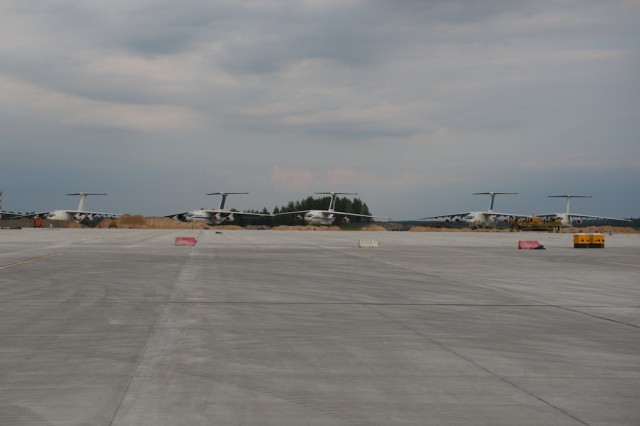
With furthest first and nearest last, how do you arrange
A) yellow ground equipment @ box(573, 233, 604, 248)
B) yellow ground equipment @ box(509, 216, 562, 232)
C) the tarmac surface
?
1. yellow ground equipment @ box(509, 216, 562, 232)
2. yellow ground equipment @ box(573, 233, 604, 248)
3. the tarmac surface

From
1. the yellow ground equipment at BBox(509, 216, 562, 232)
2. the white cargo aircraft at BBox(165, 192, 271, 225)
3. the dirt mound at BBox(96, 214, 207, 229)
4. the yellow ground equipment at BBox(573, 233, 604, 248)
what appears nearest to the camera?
the yellow ground equipment at BBox(573, 233, 604, 248)

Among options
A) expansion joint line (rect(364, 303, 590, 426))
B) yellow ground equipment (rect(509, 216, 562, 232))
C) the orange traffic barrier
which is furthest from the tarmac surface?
yellow ground equipment (rect(509, 216, 562, 232))

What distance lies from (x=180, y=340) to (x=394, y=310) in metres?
4.61

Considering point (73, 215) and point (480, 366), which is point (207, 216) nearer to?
point (73, 215)

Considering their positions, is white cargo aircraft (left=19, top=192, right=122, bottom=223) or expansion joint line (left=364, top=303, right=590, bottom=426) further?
white cargo aircraft (left=19, top=192, right=122, bottom=223)

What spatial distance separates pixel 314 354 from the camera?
312 inches

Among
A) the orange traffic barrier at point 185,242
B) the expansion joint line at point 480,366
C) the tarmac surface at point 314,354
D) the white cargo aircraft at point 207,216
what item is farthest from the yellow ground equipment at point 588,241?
the white cargo aircraft at point 207,216

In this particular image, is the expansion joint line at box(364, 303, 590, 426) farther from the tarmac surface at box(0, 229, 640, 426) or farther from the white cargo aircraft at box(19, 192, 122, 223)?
the white cargo aircraft at box(19, 192, 122, 223)

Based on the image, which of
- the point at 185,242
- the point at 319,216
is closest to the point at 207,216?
the point at 319,216

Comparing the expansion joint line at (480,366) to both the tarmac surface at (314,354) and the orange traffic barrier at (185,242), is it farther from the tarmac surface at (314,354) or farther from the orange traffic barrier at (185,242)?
the orange traffic barrier at (185,242)

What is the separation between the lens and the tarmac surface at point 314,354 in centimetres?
556

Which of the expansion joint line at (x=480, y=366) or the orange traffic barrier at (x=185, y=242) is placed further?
the orange traffic barrier at (x=185, y=242)

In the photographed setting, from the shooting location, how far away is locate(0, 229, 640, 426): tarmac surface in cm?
556

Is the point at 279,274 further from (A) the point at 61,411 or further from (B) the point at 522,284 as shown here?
(A) the point at 61,411
